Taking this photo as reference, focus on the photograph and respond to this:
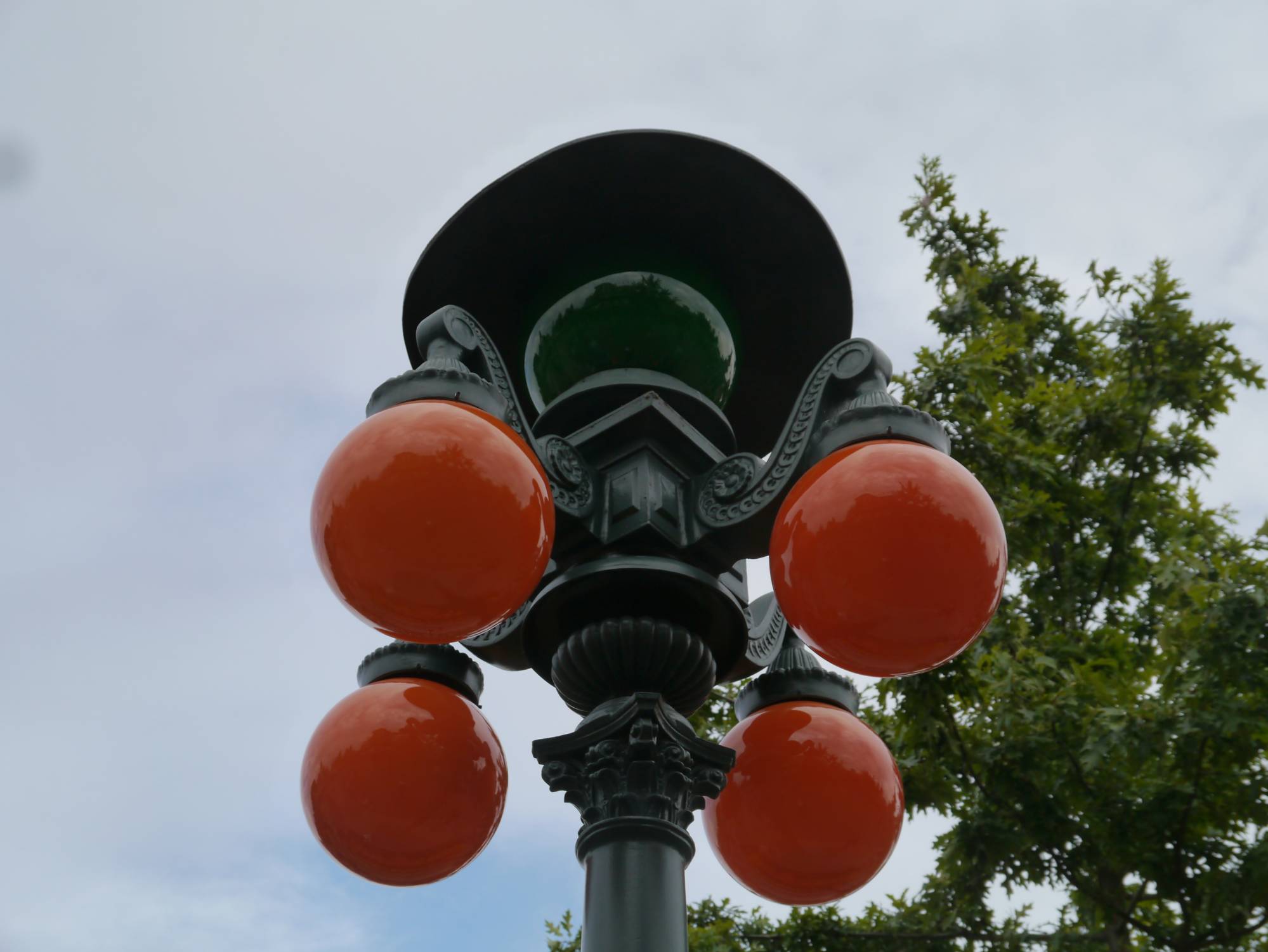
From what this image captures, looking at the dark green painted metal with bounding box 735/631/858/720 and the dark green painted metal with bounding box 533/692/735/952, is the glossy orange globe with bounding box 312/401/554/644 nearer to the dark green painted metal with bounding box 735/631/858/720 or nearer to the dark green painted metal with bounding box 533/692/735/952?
the dark green painted metal with bounding box 533/692/735/952

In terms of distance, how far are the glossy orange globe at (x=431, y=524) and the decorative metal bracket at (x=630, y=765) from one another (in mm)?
301

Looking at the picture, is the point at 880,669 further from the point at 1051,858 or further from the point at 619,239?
the point at 1051,858

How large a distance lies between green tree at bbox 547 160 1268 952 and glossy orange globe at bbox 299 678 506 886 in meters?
4.86

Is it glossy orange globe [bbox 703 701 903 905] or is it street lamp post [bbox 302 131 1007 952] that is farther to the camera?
glossy orange globe [bbox 703 701 903 905]

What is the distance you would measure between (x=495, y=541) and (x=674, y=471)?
24.5 inches

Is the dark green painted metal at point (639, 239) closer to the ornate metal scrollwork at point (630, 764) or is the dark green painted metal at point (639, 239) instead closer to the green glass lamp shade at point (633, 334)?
the green glass lamp shade at point (633, 334)

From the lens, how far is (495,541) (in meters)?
1.92

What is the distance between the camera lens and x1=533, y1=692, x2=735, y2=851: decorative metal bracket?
2076mm

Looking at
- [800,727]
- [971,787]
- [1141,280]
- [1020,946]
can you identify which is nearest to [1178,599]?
[971,787]

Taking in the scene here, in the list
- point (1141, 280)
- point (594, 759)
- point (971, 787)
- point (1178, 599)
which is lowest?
point (594, 759)

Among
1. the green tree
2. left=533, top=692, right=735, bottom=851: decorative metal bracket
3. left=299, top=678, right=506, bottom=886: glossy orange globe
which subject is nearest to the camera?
left=533, top=692, right=735, bottom=851: decorative metal bracket

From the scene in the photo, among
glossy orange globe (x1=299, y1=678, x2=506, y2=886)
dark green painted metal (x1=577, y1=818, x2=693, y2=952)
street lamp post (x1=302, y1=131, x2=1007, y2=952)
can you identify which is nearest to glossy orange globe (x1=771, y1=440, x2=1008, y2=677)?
street lamp post (x1=302, y1=131, x2=1007, y2=952)

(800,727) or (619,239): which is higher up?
(619,239)

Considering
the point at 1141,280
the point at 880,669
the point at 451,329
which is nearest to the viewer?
the point at 880,669
